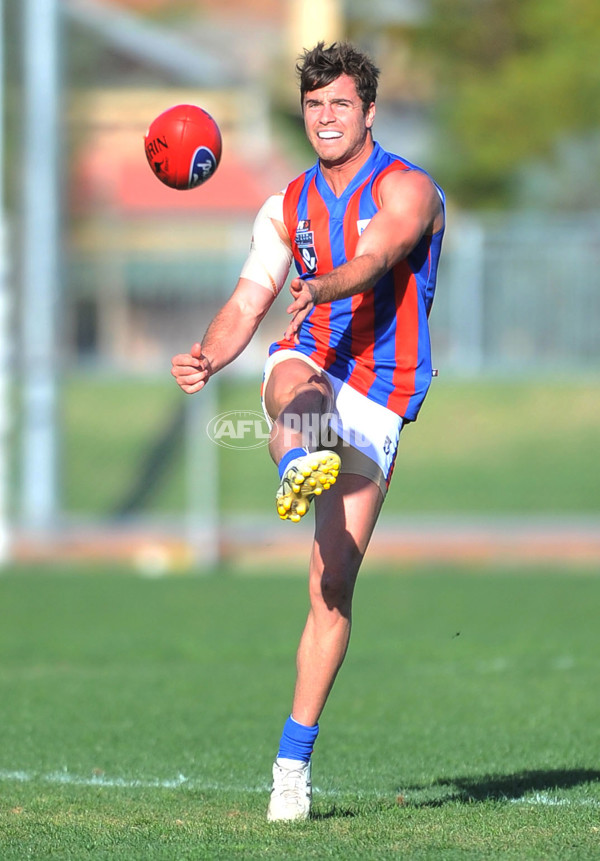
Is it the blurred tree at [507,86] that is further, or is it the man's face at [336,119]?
the blurred tree at [507,86]

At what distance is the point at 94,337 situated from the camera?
2428cm

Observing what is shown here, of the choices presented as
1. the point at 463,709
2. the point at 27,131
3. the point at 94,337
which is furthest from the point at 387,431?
the point at 94,337

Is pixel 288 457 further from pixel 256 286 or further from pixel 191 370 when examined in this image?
pixel 256 286

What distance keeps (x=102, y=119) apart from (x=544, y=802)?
29821 mm

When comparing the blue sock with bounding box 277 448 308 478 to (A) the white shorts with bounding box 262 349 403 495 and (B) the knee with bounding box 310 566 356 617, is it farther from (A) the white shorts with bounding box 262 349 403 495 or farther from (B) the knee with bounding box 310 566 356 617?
(B) the knee with bounding box 310 566 356 617

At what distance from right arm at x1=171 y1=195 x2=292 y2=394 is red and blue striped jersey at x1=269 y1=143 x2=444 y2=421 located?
0.06 metres

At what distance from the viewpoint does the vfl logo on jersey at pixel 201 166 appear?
5.85 metres

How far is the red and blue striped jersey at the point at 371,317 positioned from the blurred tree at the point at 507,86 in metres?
22.6

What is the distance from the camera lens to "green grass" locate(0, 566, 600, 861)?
16.4ft

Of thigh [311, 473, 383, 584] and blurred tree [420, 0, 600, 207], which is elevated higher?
blurred tree [420, 0, 600, 207]

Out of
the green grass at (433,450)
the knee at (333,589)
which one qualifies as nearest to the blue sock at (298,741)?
the knee at (333,589)

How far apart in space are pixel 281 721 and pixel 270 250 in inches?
112

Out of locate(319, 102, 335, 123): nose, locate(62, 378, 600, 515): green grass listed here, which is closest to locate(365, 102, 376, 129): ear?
locate(319, 102, 335, 123): nose

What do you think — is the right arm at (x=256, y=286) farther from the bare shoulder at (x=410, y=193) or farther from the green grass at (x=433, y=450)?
the green grass at (x=433, y=450)
